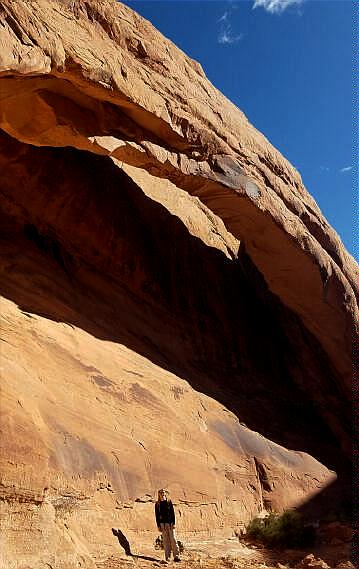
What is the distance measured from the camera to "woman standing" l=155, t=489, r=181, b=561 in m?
8.84

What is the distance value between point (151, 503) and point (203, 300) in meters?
8.00

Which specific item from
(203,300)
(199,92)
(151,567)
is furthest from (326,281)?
(151,567)

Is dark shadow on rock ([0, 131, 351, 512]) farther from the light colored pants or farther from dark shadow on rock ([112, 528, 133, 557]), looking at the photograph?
the light colored pants

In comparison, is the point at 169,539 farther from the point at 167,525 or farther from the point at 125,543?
the point at 125,543

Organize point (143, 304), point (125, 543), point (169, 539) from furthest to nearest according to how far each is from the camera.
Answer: point (143, 304)
point (169, 539)
point (125, 543)

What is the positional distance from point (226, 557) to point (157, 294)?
7.40 metres

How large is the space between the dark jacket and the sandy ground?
528 mm

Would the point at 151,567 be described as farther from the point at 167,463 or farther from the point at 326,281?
the point at 326,281

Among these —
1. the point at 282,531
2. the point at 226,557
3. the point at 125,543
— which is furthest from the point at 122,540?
the point at 282,531

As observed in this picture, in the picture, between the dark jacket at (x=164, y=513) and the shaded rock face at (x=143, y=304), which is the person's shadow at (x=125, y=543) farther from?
the dark jacket at (x=164, y=513)

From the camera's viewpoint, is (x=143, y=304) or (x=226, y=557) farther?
(x=143, y=304)

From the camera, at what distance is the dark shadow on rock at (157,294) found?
502 inches

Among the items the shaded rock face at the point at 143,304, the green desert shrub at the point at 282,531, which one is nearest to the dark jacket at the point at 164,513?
the shaded rock face at the point at 143,304

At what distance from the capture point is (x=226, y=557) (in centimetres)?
976
